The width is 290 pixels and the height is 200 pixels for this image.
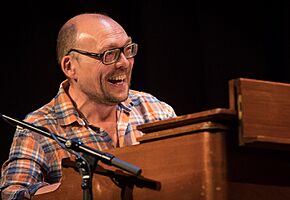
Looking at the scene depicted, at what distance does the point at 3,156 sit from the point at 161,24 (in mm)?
1221

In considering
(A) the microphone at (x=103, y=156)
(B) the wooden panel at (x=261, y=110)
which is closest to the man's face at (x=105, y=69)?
(A) the microphone at (x=103, y=156)

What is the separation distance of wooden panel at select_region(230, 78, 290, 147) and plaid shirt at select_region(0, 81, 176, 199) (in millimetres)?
1168

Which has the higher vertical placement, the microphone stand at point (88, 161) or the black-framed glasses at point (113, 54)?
the black-framed glasses at point (113, 54)

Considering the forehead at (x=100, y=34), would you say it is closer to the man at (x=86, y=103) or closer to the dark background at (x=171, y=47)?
the man at (x=86, y=103)

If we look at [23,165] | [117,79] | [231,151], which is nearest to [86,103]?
[117,79]

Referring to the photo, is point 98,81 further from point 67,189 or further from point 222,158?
Answer: point 222,158

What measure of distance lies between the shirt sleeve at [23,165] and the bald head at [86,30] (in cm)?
47

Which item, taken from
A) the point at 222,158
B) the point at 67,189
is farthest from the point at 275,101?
the point at 67,189

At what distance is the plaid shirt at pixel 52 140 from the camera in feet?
9.71

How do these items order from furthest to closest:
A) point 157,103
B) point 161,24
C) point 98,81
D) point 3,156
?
point 161,24 < point 3,156 < point 157,103 < point 98,81

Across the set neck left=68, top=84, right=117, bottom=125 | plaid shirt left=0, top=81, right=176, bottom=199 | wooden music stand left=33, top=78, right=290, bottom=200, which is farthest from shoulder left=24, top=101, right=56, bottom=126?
wooden music stand left=33, top=78, right=290, bottom=200

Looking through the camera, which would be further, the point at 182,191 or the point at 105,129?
the point at 105,129

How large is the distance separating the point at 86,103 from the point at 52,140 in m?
0.25

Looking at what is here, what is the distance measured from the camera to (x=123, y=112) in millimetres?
3336
